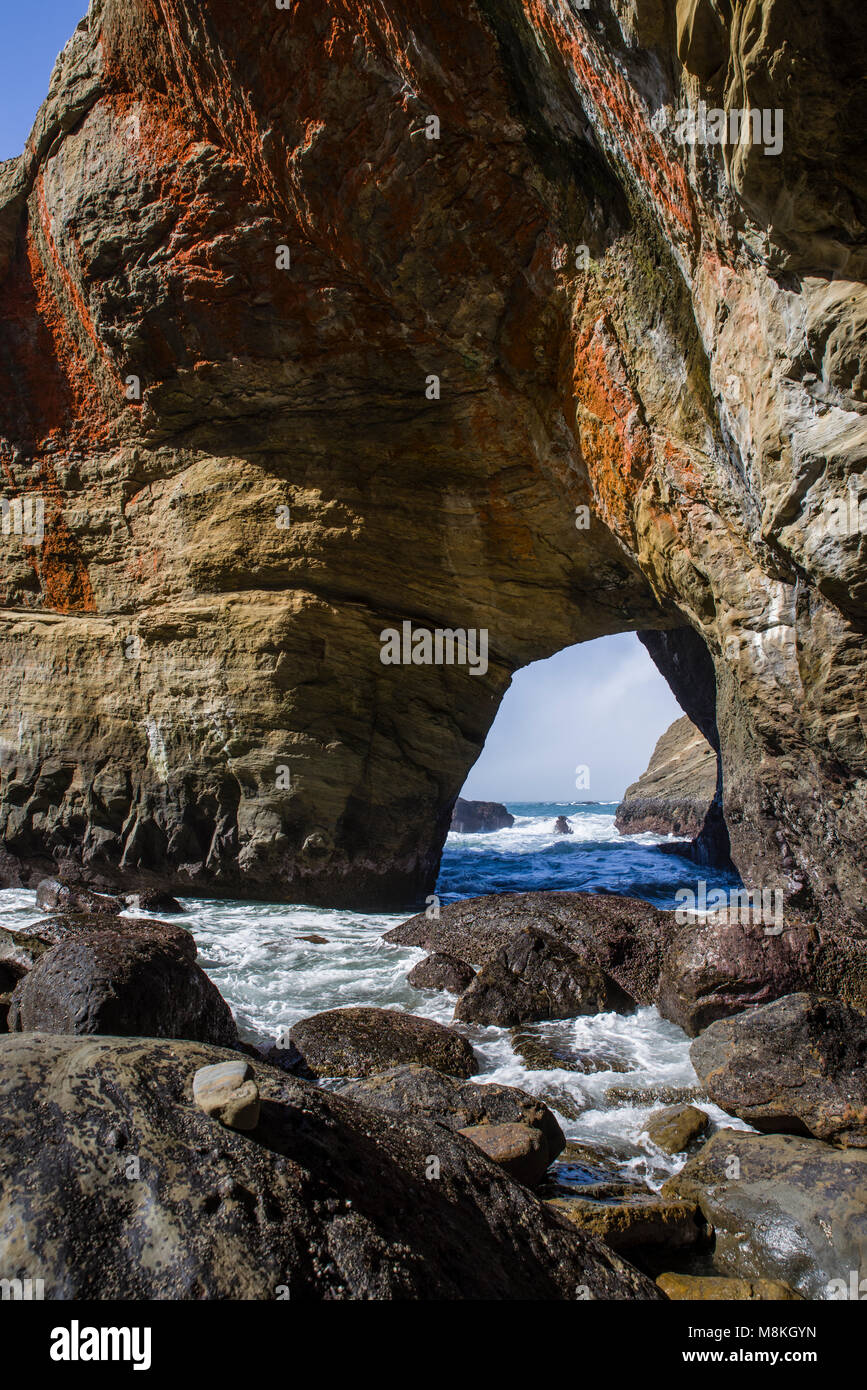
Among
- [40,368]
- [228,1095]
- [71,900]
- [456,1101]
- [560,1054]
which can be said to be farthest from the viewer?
[40,368]

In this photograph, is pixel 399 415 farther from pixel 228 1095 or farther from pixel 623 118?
pixel 228 1095

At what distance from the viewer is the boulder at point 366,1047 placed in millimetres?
5992

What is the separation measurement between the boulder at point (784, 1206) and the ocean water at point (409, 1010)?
41 cm

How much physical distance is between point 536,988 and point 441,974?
1.44 metres

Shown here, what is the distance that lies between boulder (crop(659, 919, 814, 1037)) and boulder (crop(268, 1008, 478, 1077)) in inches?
90.7

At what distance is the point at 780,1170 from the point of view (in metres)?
4.21

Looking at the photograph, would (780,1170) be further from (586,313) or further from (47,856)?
(47,856)

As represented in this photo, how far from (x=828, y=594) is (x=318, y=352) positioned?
8.64 meters

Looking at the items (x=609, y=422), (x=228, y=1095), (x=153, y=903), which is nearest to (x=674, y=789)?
(x=153, y=903)

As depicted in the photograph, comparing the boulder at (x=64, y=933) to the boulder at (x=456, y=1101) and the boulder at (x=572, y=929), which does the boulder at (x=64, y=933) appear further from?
the boulder at (x=572, y=929)

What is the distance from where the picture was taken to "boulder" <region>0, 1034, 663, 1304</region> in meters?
1.96

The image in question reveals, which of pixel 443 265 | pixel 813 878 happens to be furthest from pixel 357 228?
pixel 813 878

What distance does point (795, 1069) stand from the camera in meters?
5.26

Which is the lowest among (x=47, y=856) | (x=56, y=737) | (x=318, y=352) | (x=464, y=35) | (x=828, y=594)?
(x=47, y=856)
